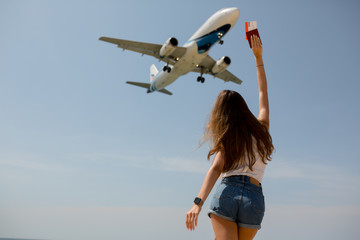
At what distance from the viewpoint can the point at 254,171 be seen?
2.31 meters

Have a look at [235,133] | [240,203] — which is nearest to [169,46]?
[235,133]

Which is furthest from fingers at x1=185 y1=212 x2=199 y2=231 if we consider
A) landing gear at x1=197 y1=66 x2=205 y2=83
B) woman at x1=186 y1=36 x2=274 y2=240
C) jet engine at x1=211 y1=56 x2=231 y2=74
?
landing gear at x1=197 y1=66 x2=205 y2=83

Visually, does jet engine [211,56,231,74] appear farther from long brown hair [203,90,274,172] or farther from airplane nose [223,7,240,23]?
long brown hair [203,90,274,172]

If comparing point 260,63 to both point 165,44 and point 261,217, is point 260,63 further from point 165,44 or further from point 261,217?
point 165,44

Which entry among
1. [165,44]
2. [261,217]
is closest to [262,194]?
[261,217]

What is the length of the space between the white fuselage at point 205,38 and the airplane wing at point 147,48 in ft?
2.31

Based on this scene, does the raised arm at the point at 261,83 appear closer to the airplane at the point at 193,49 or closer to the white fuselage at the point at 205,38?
the airplane at the point at 193,49

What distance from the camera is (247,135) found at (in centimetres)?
233

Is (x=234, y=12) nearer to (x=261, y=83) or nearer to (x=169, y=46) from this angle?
(x=169, y=46)

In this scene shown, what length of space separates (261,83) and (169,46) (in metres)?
27.3

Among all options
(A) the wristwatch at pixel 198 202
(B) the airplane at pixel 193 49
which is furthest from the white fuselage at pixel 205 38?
(A) the wristwatch at pixel 198 202

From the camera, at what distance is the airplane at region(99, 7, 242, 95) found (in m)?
29.0

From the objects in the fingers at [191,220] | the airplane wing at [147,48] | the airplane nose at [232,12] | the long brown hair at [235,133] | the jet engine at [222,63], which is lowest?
the fingers at [191,220]

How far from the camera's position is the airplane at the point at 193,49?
29.0 metres
